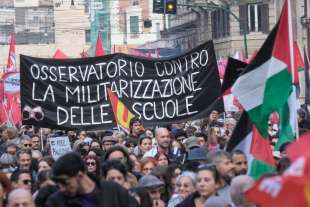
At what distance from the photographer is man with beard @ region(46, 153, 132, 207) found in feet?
26.6

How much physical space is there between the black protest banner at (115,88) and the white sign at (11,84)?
27.0ft

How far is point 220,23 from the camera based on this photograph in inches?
2436

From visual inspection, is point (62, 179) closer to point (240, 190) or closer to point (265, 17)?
point (240, 190)

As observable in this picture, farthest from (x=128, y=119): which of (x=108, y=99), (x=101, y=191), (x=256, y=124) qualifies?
(x=101, y=191)

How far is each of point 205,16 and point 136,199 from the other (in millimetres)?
56167

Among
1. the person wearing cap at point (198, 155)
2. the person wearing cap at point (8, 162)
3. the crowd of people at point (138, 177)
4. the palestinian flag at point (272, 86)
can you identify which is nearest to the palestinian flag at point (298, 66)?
the crowd of people at point (138, 177)

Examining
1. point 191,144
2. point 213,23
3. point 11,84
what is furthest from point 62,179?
point 213,23

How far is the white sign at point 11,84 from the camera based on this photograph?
26.7 meters

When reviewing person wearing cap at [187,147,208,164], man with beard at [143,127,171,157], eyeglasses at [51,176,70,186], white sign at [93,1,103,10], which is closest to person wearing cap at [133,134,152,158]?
man with beard at [143,127,171,157]

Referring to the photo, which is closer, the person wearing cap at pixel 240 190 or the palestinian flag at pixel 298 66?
the person wearing cap at pixel 240 190

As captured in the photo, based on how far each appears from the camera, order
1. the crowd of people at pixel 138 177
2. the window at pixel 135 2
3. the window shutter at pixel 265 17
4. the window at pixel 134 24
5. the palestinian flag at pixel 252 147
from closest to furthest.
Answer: the crowd of people at pixel 138 177 < the palestinian flag at pixel 252 147 < the window shutter at pixel 265 17 < the window at pixel 134 24 < the window at pixel 135 2

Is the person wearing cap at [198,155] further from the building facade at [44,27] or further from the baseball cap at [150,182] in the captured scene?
the building facade at [44,27]

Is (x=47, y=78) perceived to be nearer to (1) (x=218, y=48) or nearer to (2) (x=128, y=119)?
(2) (x=128, y=119)

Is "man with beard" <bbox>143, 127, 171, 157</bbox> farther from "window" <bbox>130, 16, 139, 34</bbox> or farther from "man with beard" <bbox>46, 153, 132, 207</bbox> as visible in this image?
"window" <bbox>130, 16, 139, 34</bbox>
